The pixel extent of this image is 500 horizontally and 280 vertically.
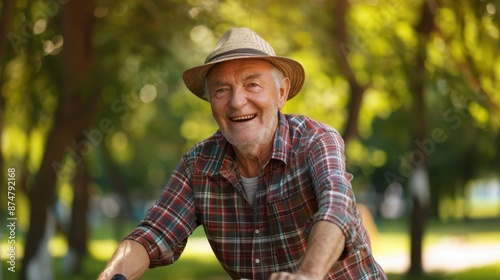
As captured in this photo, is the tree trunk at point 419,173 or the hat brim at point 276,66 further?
the tree trunk at point 419,173

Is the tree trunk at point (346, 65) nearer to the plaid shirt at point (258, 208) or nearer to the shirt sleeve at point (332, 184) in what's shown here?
the plaid shirt at point (258, 208)

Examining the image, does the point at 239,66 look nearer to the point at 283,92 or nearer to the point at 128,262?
the point at 283,92

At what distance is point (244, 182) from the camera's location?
11.6 ft

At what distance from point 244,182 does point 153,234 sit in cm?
39

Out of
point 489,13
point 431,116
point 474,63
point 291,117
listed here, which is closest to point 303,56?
point 431,116

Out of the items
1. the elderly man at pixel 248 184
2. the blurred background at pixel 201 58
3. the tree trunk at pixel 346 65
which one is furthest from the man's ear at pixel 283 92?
the tree trunk at pixel 346 65

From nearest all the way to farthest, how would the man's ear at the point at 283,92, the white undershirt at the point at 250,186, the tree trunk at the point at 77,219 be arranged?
the white undershirt at the point at 250,186 < the man's ear at the point at 283,92 < the tree trunk at the point at 77,219

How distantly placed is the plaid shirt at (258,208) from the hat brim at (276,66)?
184 millimetres

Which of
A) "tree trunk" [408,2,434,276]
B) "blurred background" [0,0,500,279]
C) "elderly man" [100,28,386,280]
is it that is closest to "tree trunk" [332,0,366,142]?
"blurred background" [0,0,500,279]

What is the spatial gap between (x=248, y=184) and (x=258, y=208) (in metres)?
0.13

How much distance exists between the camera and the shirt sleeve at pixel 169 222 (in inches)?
135

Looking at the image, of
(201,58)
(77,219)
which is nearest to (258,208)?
(201,58)

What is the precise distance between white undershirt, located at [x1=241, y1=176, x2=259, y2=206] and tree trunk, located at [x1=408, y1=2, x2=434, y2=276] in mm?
8715

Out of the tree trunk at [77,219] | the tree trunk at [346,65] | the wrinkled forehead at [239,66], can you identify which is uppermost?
the tree trunk at [346,65]
